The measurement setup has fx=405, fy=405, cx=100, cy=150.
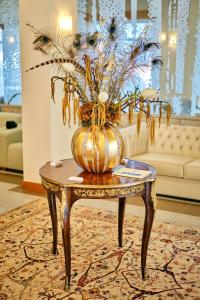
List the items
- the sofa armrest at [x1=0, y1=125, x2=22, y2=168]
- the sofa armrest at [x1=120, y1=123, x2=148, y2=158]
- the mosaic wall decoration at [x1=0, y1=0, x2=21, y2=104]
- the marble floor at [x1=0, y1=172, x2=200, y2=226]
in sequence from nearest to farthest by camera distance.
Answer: the marble floor at [x1=0, y1=172, x2=200, y2=226], the sofa armrest at [x1=120, y1=123, x2=148, y2=158], the sofa armrest at [x1=0, y1=125, x2=22, y2=168], the mosaic wall decoration at [x1=0, y1=0, x2=21, y2=104]

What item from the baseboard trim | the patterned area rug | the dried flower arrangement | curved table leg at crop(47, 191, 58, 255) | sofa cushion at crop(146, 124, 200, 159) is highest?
the dried flower arrangement

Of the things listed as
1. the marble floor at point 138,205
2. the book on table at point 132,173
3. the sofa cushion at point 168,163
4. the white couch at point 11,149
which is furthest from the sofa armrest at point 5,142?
the book on table at point 132,173

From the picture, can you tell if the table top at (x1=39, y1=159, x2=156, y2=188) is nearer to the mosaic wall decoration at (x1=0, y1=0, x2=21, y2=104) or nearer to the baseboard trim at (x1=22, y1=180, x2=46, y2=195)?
the baseboard trim at (x1=22, y1=180, x2=46, y2=195)

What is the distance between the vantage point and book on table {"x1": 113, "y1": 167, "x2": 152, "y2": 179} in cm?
309

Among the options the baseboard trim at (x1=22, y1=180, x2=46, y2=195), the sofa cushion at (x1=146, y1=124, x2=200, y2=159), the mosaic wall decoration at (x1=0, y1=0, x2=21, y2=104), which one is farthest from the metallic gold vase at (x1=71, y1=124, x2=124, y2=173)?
the mosaic wall decoration at (x1=0, y1=0, x2=21, y2=104)

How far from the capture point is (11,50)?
7867 millimetres

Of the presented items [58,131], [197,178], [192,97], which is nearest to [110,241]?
[197,178]

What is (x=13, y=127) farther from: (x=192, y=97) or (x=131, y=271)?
(x=131, y=271)

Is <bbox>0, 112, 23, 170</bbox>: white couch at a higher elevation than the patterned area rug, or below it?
higher

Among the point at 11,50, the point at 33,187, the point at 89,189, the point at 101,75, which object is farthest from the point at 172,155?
the point at 11,50

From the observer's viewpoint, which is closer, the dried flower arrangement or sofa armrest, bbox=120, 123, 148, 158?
the dried flower arrangement

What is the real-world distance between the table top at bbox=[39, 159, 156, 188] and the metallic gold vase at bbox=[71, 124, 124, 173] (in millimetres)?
78

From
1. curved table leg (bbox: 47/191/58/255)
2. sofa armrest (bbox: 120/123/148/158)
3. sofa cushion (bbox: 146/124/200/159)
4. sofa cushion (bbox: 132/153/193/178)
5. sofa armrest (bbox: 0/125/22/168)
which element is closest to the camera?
curved table leg (bbox: 47/191/58/255)

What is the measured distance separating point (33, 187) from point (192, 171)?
2.15m
